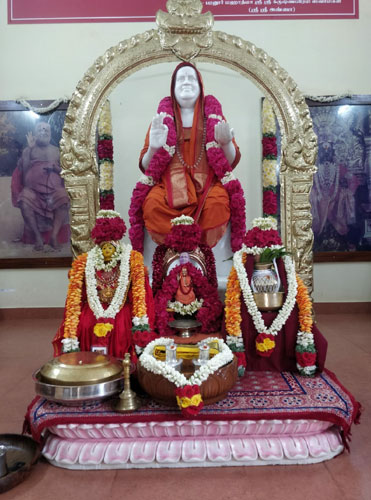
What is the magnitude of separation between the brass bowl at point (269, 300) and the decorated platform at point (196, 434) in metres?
0.75

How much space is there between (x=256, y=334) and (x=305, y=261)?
1.80 meters

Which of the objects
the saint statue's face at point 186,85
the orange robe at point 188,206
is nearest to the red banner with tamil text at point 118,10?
the saint statue's face at point 186,85

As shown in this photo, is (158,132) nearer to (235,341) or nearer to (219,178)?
(219,178)

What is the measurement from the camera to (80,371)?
2.45 metres

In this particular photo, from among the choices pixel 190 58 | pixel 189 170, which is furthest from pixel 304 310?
pixel 190 58

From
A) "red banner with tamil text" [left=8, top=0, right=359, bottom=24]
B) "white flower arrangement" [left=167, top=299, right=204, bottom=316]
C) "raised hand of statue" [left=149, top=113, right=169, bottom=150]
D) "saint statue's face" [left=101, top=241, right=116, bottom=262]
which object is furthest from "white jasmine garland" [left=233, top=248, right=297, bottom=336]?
"red banner with tamil text" [left=8, top=0, right=359, bottom=24]

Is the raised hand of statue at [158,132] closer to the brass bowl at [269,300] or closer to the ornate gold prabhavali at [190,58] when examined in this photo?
the ornate gold prabhavali at [190,58]

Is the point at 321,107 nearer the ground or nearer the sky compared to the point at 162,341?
nearer the sky

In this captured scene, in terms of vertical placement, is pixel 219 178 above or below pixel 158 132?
below

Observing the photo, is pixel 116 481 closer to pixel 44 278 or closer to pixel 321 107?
pixel 44 278

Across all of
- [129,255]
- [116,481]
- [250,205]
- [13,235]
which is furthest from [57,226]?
[116,481]

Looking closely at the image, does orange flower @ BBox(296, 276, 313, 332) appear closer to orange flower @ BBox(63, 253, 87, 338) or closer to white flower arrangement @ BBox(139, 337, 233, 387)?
white flower arrangement @ BBox(139, 337, 233, 387)

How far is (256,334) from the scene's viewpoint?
3.09 m

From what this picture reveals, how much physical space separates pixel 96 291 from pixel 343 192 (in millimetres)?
3900
